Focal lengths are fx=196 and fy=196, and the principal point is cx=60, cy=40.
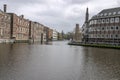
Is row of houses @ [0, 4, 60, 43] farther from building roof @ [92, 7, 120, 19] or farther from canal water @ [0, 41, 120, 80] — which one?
canal water @ [0, 41, 120, 80]

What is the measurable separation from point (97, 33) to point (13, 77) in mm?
68802

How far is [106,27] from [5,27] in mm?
40766

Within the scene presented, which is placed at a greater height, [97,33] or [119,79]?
[97,33]

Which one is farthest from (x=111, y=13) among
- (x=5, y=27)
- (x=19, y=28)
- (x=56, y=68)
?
(x=56, y=68)

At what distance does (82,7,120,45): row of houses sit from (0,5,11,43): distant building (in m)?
35.0

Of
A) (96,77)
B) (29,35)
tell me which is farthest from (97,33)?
(96,77)

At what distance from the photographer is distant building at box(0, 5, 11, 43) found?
77019 millimetres

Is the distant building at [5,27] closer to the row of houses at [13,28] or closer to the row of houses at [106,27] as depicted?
the row of houses at [13,28]

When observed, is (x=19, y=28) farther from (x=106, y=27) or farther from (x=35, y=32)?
(x=106, y=27)

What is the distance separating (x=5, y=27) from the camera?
80.9 meters

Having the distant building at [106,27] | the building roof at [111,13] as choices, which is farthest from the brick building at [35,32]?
the building roof at [111,13]

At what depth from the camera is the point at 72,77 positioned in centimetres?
1445

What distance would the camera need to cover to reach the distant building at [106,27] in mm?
72438

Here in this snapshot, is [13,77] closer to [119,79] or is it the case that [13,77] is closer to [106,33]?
[119,79]
